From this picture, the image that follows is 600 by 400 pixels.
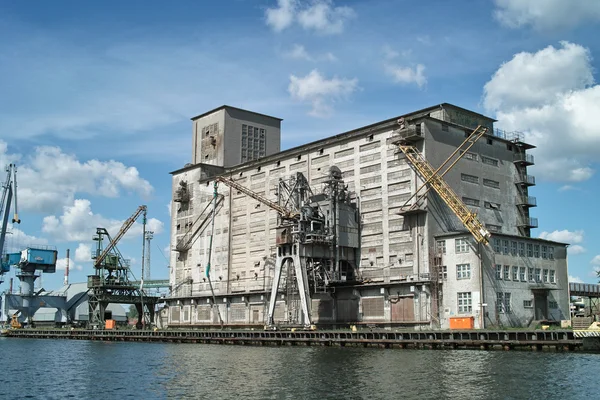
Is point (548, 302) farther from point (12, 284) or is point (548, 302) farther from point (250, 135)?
point (12, 284)

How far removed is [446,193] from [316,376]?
3318 centimetres

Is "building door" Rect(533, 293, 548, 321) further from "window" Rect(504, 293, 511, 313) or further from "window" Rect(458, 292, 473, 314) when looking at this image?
"window" Rect(458, 292, 473, 314)

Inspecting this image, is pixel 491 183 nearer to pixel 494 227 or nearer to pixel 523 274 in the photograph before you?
pixel 494 227

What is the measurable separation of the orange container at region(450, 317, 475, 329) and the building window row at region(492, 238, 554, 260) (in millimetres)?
8523

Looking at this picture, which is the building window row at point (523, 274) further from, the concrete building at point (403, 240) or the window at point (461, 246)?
the window at point (461, 246)

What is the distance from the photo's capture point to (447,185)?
70688 millimetres

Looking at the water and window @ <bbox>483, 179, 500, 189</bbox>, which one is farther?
window @ <bbox>483, 179, 500, 189</bbox>

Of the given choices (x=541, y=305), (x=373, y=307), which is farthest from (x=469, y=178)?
Result: (x=373, y=307)

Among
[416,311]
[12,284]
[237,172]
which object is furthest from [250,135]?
[12,284]

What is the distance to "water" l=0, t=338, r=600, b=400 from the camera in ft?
118

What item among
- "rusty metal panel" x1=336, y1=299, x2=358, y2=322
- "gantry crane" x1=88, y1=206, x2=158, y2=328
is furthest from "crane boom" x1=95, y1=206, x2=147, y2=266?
"rusty metal panel" x1=336, y1=299, x2=358, y2=322

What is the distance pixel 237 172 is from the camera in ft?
318

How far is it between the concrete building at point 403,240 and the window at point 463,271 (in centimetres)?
11

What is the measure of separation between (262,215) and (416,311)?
28.6 m
